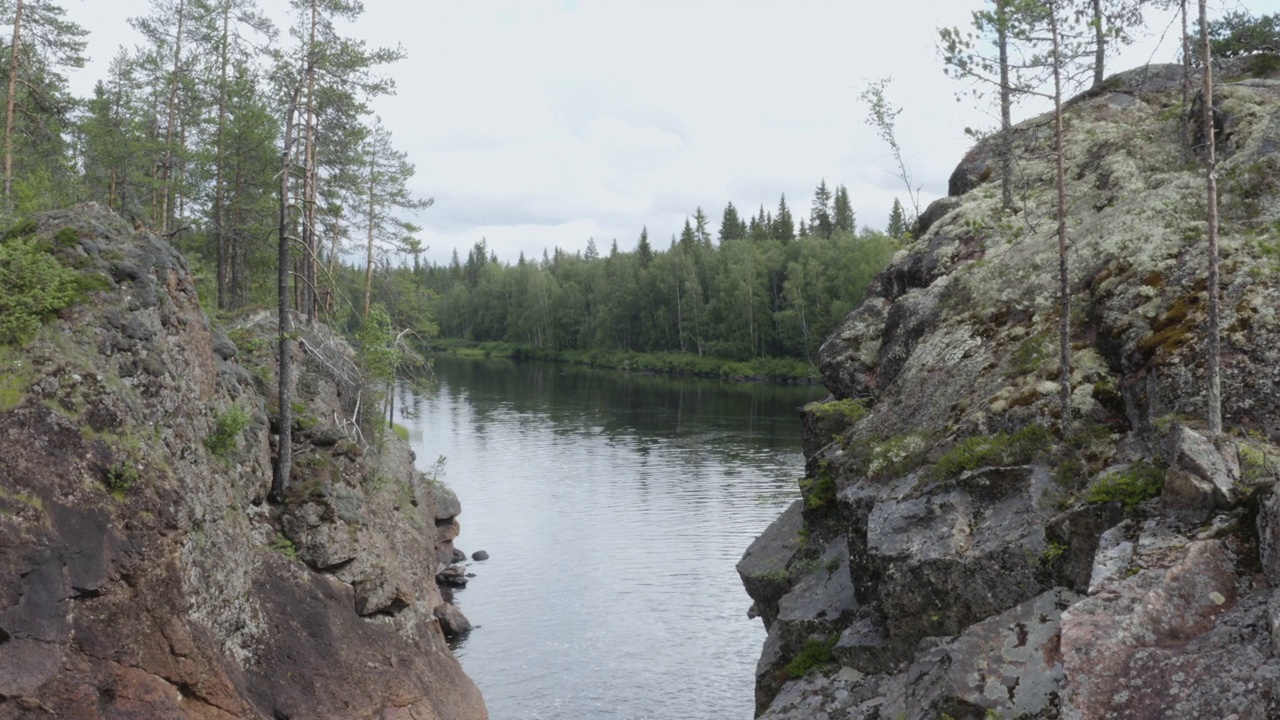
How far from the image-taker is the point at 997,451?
52.1 ft

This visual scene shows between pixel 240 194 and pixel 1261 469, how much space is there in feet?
114

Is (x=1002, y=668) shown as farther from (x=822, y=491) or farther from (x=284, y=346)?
(x=284, y=346)

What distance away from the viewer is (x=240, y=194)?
36.2m

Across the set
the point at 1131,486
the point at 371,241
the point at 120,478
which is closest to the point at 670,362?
the point at 371,241

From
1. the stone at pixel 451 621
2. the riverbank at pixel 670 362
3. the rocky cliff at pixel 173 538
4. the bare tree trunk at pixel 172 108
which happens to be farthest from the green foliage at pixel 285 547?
the riverbank at pixel 670 362

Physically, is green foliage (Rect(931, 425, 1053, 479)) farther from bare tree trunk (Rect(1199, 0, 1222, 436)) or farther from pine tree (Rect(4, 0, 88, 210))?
pine tree (Rect(4, 0, 88, 210))

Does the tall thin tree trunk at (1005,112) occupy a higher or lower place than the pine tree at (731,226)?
lower

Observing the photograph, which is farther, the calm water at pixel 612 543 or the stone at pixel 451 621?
the stone at pixel 451 621

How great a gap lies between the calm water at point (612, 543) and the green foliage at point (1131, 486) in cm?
1333

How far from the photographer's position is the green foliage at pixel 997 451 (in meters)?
15.7

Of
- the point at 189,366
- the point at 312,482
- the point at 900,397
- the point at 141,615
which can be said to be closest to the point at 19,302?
the point at 189,366

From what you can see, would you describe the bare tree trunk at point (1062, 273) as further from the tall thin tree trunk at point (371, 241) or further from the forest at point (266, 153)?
Result: the tall thin tree trunk at point (371, 241)

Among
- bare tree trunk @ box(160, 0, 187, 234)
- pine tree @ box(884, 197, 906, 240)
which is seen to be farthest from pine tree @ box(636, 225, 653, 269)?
bare tree trunk @ box(160, 0, 187, 234)

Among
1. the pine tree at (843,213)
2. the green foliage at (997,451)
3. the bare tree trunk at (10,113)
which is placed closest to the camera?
the green foliage at (997,451)
